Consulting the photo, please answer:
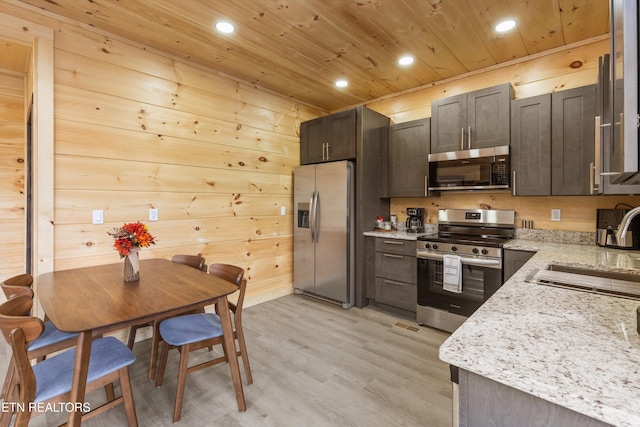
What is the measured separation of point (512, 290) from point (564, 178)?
6.32 feet

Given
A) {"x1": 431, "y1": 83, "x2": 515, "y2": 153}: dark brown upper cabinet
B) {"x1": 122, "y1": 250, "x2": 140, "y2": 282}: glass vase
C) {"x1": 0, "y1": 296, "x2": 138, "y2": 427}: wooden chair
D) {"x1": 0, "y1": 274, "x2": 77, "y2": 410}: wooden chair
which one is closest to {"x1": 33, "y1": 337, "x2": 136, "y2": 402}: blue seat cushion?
{"x1": 0, "y1": 296, "x2": 138, "y2": 427}: wooden chair

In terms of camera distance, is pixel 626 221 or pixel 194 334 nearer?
pixel 626 221

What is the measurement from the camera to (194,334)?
1.88 m

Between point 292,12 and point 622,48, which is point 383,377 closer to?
point 622,48

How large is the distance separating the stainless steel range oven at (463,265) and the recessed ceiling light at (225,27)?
2.59 metres

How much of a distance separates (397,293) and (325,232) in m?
1.10

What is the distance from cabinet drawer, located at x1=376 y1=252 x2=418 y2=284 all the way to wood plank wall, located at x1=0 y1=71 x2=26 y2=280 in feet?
12.7

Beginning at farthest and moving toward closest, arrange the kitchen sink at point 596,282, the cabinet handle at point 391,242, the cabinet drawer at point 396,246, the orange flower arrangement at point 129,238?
the cabinet handle at point 391,242 < the cabinet drawer at point 396,246 < the orange flower arrangement at point 129,238 < the kitchen sink at point 596,282

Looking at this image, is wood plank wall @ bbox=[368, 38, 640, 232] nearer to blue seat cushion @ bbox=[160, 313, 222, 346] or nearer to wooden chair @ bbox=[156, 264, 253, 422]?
wooden chair @ bbox=[156, 264, 253, 422]

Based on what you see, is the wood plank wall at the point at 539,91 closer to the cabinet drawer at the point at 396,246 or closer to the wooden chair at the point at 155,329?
the cabinet drawer at the point at 396,246

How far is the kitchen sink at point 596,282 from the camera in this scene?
1.31 m

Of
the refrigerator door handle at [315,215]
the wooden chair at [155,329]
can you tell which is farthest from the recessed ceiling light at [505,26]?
the wooden chair at [155,329]

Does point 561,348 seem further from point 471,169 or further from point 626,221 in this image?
point 471,169

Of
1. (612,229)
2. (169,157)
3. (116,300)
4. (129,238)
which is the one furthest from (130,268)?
(612,229)
